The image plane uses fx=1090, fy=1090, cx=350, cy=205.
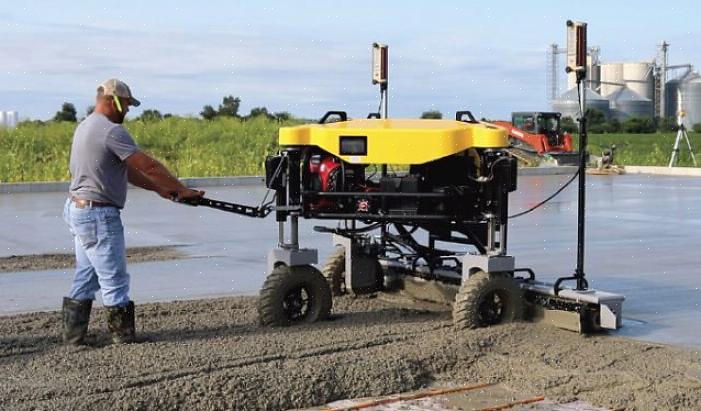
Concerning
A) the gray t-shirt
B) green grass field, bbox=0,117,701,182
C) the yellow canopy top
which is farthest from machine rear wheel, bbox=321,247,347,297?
green grass field, bbox=0,117,701,182

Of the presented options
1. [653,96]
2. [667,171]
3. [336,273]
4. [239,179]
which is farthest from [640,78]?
[336,273]

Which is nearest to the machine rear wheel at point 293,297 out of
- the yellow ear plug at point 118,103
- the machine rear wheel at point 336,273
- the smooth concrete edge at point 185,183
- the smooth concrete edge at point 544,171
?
the machine rear wheel at point 336,273

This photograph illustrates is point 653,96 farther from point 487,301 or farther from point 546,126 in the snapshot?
point 487,301

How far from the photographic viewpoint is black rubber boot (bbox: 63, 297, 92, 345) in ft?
21.4

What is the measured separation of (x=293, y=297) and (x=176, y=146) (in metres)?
22.3

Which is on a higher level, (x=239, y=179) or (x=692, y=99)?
(x=692, y=99)

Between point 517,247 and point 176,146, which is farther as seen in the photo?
point 176,146

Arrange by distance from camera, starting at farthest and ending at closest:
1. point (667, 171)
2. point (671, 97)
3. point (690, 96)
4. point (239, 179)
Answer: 1. point (671, 97)
2. point (690, 96)
3. point (667, 171)
4. point (239, 179)

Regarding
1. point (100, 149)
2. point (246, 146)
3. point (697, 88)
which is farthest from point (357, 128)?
point (697, 88)

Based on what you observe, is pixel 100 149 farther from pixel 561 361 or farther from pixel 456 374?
pixel 561 361

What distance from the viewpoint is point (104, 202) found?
6.52 meters

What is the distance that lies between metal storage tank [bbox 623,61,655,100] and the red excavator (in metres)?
45.2

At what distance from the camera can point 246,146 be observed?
95.2ft

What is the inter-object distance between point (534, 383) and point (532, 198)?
577 inches
